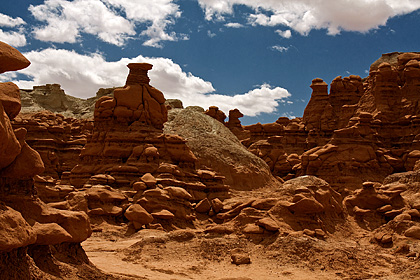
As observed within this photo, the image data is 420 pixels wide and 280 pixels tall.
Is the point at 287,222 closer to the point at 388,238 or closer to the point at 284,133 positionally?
the point at 388,238

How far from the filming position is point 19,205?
797 centimetres

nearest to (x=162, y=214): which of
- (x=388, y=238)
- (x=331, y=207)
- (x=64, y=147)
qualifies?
(x=331, y=207)

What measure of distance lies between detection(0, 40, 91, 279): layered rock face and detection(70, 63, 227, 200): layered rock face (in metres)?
12.9

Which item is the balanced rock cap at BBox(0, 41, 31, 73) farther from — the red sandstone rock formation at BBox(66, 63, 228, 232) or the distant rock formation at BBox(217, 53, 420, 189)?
the distant rock formation at BBox(217, 53, 420, 189)

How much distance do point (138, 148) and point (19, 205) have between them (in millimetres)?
15391

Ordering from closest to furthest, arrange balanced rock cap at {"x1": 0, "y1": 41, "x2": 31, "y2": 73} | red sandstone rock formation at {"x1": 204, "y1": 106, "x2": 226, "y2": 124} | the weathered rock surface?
1. balanced rock cap at {"x1": 0, "y1": 41, "x2": 31, "y2": 73}
2. the weathered rock surface
3. red sandstone rock formation at {"x1": 204, "y1": 106, "x2": 226, "y2": 124}

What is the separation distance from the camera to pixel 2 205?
689cm

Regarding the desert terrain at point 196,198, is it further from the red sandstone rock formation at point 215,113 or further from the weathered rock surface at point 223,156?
the red sandstone rock formation at point 215,113

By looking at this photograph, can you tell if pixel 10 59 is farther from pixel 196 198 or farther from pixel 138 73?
pixel 138 73

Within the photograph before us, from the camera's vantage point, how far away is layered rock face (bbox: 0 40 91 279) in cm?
671

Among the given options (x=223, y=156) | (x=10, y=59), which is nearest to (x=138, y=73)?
(x=223, y=156)

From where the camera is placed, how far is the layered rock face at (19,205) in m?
6.71

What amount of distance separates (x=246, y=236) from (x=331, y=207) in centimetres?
496

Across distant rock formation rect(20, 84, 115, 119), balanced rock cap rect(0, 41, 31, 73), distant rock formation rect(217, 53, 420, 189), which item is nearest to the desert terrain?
balanced rock cap rect(0, 41, 31, 73)
